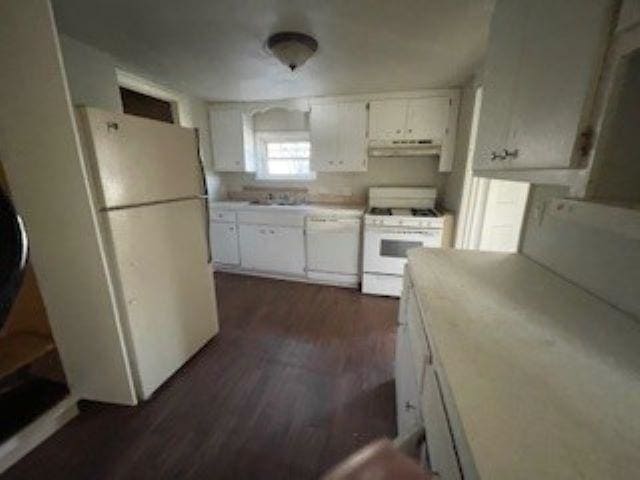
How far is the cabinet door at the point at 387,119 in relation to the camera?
10.1 feet

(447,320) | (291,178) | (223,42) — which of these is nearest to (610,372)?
(447,320)

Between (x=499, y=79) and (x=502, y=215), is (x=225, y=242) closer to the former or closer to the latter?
(x=502, y=215)

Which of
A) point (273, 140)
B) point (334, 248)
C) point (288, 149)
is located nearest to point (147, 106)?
point (273, 140)

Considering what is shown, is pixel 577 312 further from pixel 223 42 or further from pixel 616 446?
pixel 223 42

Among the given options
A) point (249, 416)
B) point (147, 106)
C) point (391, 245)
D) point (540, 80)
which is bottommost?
point (249, 416)

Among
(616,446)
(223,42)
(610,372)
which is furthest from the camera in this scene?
(223,42)

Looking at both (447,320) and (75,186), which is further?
(75,186)

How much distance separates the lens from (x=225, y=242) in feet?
12.1

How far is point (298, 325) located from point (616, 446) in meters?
2.26

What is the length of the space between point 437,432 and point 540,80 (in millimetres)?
1092

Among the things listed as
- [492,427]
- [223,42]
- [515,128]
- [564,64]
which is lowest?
[492,427]

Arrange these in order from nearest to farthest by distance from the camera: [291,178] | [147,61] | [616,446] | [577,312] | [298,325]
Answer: [616,446], [577,312], [147,61], [298,325], [291,178]

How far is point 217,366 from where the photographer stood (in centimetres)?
203

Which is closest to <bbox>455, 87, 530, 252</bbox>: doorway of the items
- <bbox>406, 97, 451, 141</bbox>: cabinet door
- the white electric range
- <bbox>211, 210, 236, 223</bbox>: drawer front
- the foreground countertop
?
the white electric range
